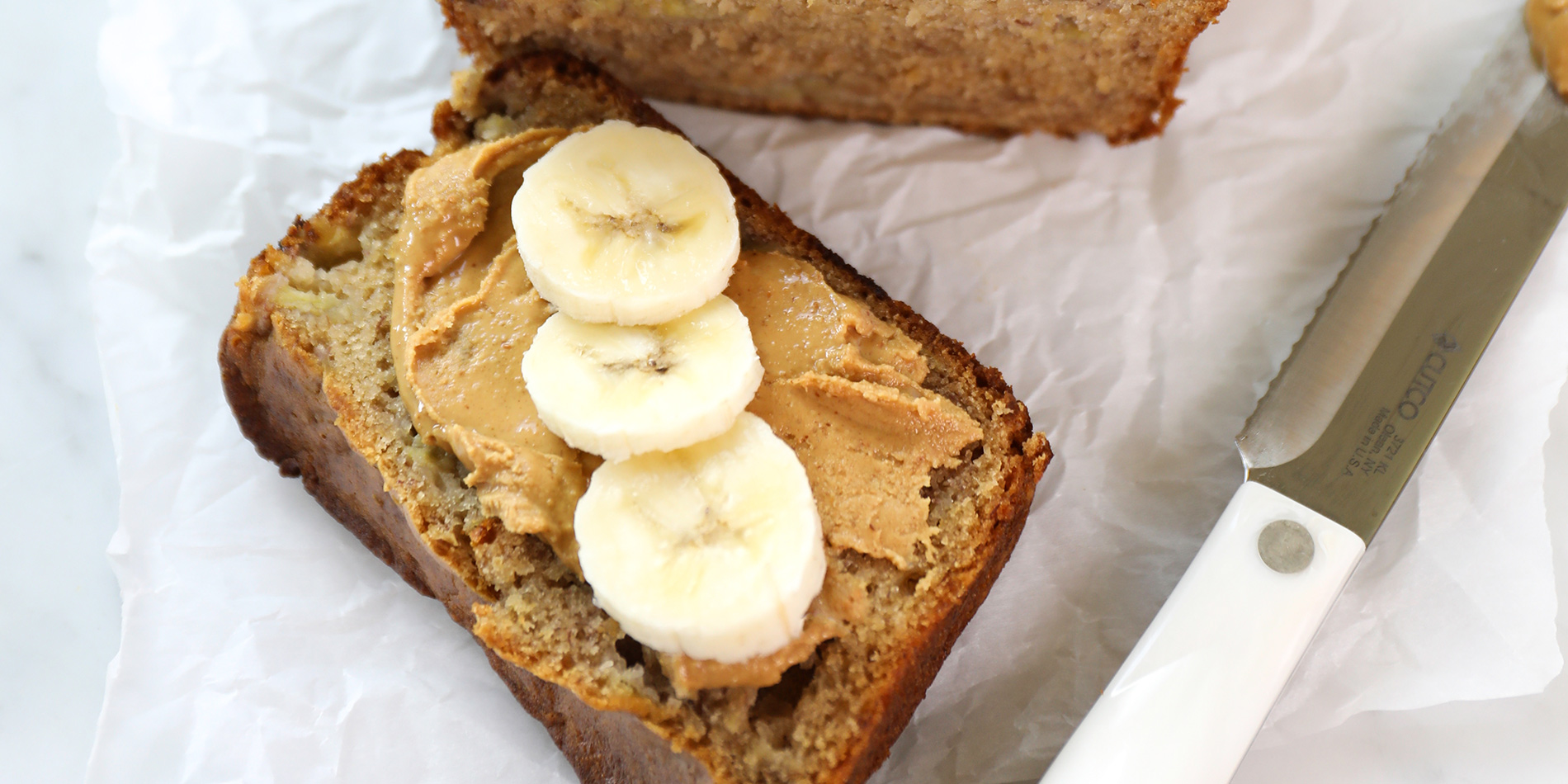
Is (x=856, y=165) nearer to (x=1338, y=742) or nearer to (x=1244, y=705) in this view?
(x=1244, y=705)

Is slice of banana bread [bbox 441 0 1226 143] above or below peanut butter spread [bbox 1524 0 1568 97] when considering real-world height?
below

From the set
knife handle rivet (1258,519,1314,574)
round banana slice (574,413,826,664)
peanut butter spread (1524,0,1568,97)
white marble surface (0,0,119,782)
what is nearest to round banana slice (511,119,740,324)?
round banana slice (574,413,826,664)

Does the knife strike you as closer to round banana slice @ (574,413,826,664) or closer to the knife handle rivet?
the knife handle rivet

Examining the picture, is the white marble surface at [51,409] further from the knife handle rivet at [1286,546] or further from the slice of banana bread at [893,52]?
the knife handle rivet at [1286,546]

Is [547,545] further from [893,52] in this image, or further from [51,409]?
[51,409]

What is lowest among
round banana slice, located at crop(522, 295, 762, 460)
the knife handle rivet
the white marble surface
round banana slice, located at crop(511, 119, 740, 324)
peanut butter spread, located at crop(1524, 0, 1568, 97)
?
the white marble surface

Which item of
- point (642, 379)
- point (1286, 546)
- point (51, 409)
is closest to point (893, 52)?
point (642, 379)
